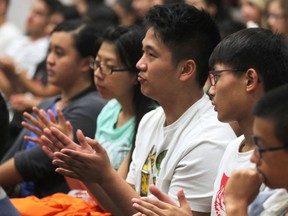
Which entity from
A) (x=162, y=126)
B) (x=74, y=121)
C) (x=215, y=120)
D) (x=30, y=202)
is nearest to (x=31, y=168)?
(x=74, y=121)

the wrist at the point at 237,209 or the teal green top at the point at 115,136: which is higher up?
the wrist at the point at 237,209

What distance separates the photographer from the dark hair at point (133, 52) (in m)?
3.60

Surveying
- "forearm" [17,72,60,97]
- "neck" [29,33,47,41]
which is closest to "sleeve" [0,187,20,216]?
"forearm" [17,72,60,97]

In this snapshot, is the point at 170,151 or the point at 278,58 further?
the point at 170,151

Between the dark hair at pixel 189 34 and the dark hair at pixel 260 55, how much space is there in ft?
0.97

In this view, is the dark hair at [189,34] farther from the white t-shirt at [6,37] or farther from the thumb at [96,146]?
the white t-shirt at [6,37]

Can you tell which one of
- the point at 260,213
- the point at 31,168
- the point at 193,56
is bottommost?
the point at 31,168

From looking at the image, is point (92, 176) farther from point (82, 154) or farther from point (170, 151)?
point (170, 151)

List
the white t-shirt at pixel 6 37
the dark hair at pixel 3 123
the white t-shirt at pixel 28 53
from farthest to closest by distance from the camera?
the white t-shirt at pixel 6 37 < the white t-shirt at pixel 28 53 < the dark hair at pixel 3 123

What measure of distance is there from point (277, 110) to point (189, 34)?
0.91 meters

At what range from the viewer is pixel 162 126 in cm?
314

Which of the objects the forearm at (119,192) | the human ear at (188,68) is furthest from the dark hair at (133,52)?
the forearm at (119,192)

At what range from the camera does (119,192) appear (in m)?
2.93

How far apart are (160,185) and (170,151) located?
131 millimetres
